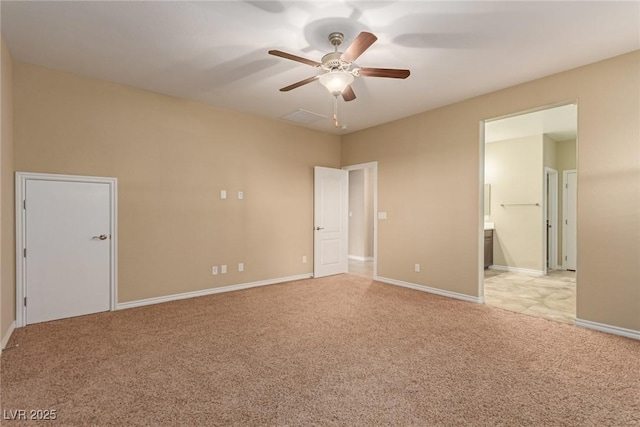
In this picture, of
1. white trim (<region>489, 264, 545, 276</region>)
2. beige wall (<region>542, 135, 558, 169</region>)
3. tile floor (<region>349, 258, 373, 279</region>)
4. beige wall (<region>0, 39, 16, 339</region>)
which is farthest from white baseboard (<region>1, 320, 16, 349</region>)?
beige wall (<region>542, 135, 558, 169</region>)

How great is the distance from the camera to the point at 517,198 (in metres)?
6.54

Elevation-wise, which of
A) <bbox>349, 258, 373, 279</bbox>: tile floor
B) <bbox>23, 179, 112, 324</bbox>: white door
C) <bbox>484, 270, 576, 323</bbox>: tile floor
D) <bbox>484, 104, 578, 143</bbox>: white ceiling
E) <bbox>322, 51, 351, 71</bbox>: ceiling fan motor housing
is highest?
<bbox>484, 104, 578, 143</bbox>: white ceiling

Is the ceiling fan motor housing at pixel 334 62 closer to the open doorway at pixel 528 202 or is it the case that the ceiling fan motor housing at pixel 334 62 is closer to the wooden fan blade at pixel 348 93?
the wooden fan blade at pixel 348 93

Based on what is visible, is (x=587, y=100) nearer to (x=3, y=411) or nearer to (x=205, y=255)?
(x=205, y=255)

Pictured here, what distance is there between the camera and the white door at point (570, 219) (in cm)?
654

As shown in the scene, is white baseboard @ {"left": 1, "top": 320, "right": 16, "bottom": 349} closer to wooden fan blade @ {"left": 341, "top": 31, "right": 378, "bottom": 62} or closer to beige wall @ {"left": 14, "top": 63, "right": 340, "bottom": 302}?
beige wall @ {"left": 14, "top": 63, "right": 340, "bottom": 302}

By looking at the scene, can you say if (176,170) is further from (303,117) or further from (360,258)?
(360,258)

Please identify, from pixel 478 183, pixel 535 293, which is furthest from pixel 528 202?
pixel 478 183

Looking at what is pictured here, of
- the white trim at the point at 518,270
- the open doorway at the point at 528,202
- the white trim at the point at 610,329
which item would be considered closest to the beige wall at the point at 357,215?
the open doorway at the point at 528,202

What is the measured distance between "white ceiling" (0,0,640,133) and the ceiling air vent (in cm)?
87

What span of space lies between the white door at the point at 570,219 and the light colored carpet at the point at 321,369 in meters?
4.13

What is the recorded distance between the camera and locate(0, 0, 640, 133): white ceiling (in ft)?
7.98

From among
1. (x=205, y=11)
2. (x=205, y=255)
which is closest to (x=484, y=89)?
(x=205, y=11)

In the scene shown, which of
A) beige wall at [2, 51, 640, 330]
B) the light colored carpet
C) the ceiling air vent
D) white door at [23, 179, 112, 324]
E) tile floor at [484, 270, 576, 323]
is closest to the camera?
the light colored carpet
